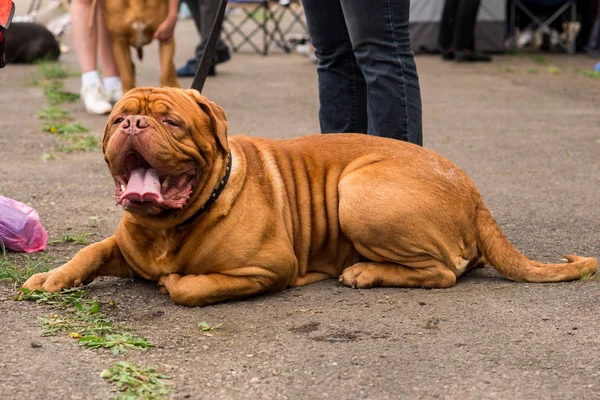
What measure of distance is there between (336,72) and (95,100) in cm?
392

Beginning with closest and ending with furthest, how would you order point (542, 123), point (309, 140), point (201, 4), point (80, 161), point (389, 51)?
point (309, 140), point (389, 51), point (80, 161), point (542, 123), point (201, 4)

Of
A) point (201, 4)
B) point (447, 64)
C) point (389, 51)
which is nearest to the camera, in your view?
point (389, 51)

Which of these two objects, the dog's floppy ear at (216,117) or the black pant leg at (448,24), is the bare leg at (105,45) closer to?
the dog's floppy ear at (216,117)

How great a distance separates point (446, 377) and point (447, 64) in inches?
397

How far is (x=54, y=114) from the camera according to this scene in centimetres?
809

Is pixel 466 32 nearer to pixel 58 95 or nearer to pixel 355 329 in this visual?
pixel 58 95

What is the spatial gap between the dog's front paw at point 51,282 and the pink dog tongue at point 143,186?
0.50 meters

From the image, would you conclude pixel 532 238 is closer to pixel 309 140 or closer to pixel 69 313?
pixel 309 140

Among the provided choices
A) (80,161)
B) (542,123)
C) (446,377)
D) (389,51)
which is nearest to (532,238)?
(389,51)

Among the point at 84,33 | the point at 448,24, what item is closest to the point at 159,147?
the point at 84,33

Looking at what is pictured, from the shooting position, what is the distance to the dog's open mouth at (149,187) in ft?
10.8

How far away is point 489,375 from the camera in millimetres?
2795

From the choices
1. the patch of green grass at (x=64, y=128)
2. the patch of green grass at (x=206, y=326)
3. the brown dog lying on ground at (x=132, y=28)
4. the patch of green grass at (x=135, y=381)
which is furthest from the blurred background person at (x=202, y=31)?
the patch of green grass at (x=135, y=381)

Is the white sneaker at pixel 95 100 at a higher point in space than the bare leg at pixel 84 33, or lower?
lower
